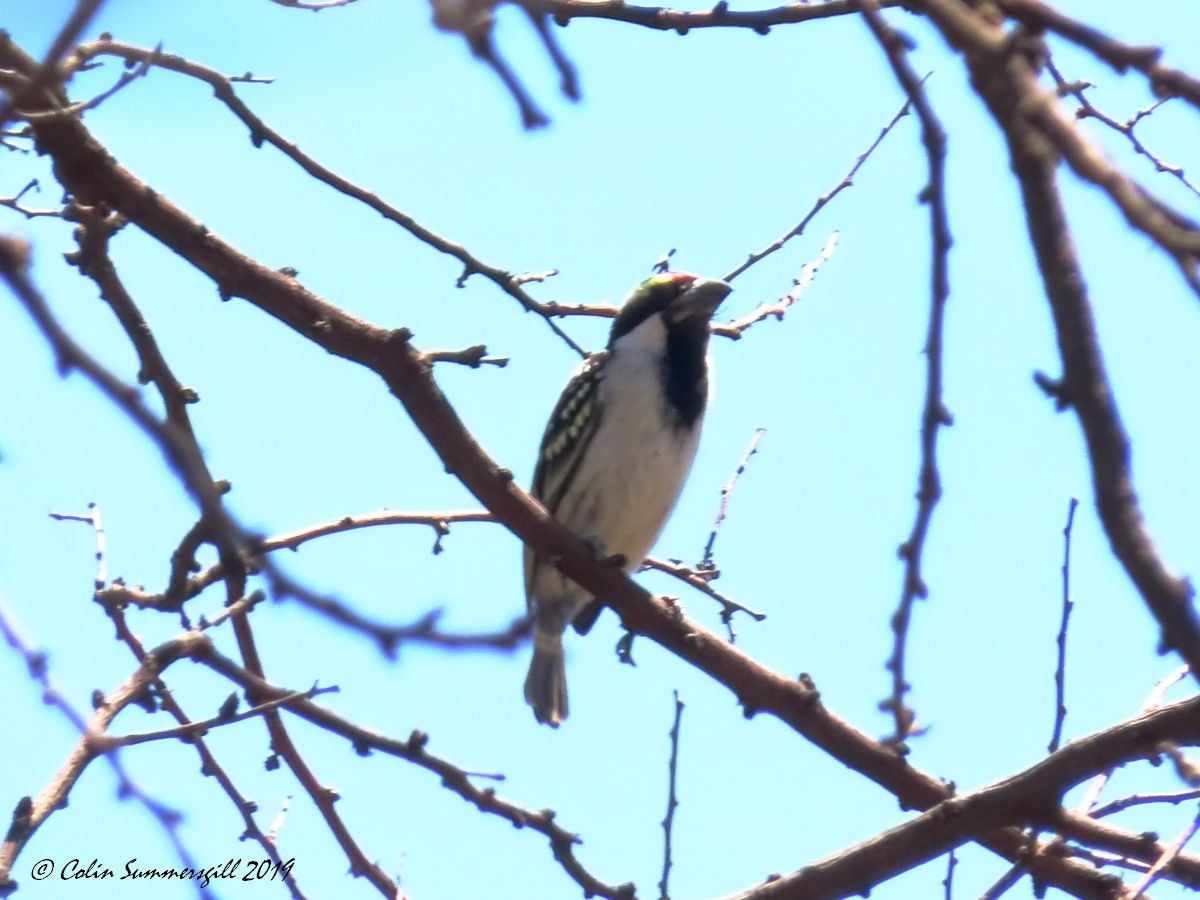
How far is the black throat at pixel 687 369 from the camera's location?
6.26 meters

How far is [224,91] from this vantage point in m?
3.90

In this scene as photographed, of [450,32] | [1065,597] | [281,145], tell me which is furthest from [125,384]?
[281,145]

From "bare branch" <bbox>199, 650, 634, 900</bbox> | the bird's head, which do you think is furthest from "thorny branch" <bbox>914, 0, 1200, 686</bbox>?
the bird's head

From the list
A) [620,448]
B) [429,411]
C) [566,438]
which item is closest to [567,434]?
[566,438]

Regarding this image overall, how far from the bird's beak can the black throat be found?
2cm

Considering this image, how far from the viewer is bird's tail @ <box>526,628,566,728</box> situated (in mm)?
6336

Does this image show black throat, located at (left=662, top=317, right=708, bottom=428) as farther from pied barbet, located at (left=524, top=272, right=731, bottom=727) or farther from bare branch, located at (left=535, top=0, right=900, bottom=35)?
bare branch, located at (left=535, top=0, right=900, bottom=35)

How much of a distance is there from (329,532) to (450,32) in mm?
2821

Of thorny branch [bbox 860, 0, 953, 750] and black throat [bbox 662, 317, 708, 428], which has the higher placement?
black throat [bbox 662, 317, 708, 428]

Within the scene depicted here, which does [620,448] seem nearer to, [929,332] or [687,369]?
[687,369]

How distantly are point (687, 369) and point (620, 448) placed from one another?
489 millimetres

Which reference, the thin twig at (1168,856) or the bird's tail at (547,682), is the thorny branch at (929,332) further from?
the bird's tail at (547,682)

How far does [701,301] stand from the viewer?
21.1 ft

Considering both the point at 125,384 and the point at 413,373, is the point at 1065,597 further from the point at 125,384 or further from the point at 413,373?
the point at 125,384
